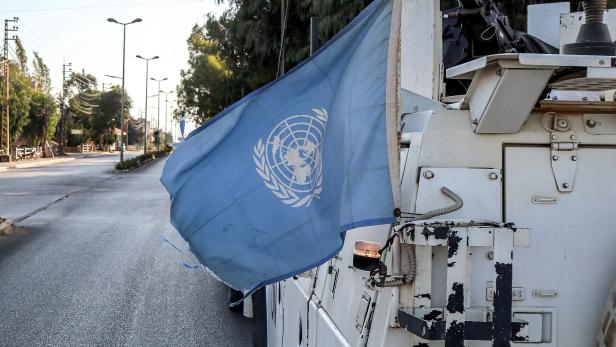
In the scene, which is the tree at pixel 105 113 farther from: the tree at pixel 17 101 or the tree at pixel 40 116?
the tree at pixel 17 101

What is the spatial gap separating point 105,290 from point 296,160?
287 inches

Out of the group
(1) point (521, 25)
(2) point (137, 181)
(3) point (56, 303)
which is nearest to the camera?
(3) point (56, 303)

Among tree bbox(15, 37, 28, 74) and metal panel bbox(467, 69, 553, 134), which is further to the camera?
tree bbox(15, 37, 28, 74)

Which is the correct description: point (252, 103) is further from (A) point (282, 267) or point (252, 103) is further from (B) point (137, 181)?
(B) point (137, 181)

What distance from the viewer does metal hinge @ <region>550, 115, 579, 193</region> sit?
2799 millimetres

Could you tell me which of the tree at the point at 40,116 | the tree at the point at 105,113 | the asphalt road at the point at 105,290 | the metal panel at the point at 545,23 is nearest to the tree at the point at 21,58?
the tree at the point at 40,116

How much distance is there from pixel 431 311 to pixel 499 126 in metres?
0.69

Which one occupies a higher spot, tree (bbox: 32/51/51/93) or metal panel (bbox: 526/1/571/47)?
tree (bbox: 32/51/51/93)

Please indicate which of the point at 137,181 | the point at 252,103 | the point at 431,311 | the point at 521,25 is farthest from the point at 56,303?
the point at 137,181

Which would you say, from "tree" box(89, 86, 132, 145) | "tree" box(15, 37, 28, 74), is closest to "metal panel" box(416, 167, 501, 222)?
"tree" box(15, 37, 28, 74)

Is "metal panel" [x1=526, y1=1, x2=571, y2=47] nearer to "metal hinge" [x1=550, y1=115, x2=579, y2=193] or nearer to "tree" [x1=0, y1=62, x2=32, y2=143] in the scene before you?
"metal hinge" [x1=550, y1=115, x2=579, y2=193]

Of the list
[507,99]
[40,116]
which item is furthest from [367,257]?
[40,116]

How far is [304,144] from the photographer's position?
124 inches

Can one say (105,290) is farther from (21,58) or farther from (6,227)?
(21,58)
